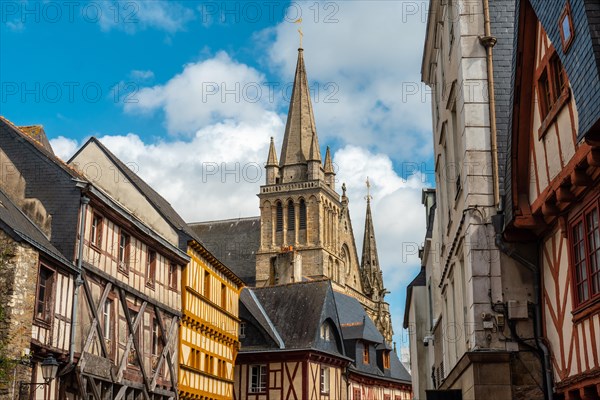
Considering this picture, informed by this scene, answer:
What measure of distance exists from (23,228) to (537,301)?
10.0 m

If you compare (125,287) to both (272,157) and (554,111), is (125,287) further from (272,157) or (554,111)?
(272,157)

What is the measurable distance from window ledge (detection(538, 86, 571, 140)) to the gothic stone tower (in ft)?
197

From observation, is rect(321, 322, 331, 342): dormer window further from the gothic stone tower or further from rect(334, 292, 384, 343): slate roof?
the gothic stone tower

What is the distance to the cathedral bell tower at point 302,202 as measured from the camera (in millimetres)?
71562

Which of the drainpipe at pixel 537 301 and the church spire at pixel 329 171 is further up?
the church spire at pixel 329 171

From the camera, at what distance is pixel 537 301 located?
34.4 feet

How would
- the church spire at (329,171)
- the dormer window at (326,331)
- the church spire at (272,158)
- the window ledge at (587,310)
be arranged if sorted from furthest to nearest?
1. the church spire at (329,171)
2. the church spire at (272,158)
3. the dormer window at (326,331)
4. the window ledge at (587,310)

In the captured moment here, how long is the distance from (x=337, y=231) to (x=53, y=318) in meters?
60.9

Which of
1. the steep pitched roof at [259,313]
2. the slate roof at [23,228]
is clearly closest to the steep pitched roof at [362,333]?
the steep pitched roof at [259,313]

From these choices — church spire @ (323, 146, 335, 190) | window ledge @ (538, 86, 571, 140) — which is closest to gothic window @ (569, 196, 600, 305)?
window ledge @ (538, 86, 571, 140)

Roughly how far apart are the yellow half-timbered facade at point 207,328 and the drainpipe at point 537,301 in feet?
47.0

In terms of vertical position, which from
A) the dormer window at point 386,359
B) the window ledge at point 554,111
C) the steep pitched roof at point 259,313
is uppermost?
the steep pitched roof at point 259,313

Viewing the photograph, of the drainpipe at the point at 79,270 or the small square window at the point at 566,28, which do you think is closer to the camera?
the small square window at the point at 566,28

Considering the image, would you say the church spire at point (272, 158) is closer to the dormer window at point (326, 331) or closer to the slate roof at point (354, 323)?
the slate roof at point (354, 323)
